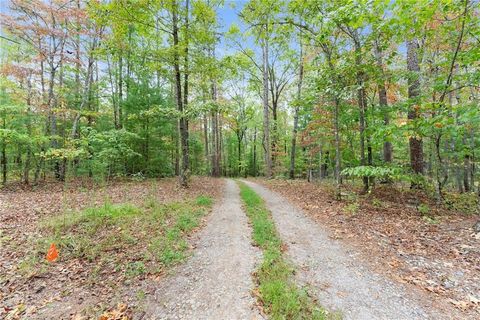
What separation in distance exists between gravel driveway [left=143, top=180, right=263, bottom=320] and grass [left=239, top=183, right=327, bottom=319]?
0.58 feet

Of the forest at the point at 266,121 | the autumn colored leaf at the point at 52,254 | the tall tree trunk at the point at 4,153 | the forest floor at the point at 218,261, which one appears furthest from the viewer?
the tall tree trunk at the point at 4,153

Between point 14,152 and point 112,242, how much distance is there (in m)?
11.3

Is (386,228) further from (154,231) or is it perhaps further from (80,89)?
(80,89)

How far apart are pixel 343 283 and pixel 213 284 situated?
2.01m

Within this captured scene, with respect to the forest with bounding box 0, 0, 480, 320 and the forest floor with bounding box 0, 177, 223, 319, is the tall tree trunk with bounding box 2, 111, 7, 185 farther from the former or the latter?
the forest floor with bounding box 0, 177, 223, 319

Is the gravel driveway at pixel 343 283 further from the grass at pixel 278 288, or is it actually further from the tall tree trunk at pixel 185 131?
the tall tree trunk at pixel 185 131

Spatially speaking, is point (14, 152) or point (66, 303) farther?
point (14, 152)

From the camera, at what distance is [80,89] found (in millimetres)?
15766

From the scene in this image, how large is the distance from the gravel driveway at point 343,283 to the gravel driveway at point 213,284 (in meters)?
0.93

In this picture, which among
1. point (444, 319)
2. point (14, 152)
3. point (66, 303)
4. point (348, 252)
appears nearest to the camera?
point (444, 319)

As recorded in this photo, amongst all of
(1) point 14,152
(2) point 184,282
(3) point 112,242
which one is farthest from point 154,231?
(1) point 14,152

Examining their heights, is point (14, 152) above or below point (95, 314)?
above

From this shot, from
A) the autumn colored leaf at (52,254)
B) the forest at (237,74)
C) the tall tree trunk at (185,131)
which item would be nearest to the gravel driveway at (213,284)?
the autumn colored leaf at (52,254)

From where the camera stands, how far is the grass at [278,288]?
2.95m
